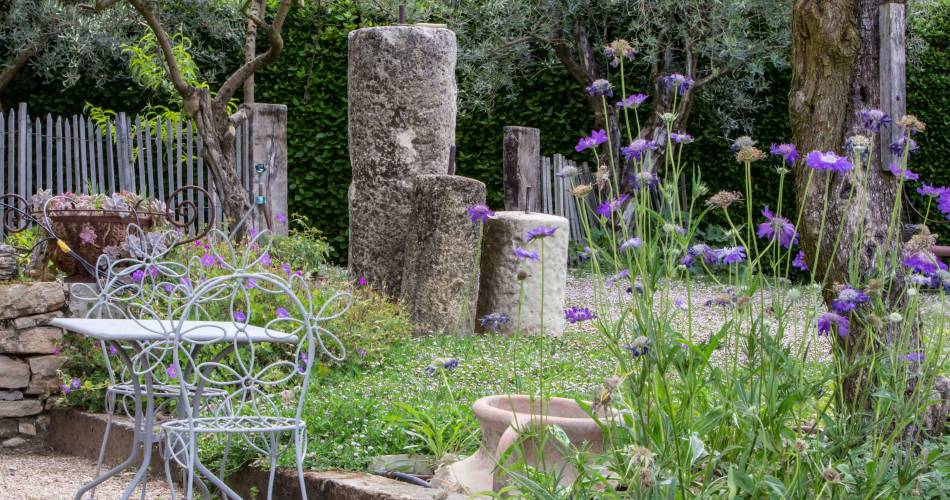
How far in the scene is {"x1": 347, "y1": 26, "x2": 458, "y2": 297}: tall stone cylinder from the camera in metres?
6.44

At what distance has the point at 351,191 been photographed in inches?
260

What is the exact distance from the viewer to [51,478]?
13.2 feet

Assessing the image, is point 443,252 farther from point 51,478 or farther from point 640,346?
→ point 640,346

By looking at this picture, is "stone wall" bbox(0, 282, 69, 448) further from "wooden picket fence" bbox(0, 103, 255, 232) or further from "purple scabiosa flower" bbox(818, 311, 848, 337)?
"purple scabiosa flower" bbox(818, 311, 848, 337)

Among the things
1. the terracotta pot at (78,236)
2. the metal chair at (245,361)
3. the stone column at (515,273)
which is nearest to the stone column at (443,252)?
the stone column at (515,273)

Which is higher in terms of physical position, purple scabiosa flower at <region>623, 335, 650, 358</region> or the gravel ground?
purple scabiosa flower at <region>623, 335, 650, 358</region>

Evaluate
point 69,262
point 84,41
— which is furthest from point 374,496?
point 84,41

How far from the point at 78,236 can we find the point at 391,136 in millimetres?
2234

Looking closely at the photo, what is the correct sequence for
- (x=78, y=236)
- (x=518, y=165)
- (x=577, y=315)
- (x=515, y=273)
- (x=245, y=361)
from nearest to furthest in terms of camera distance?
1. (x=577, y=315)
2. (x=245, y=361)
3. (x=78, y=236)
4. (x=515, y=273)
5. (x=518, y=165)

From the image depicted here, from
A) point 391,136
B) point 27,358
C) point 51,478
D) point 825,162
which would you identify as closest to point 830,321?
point 825,162

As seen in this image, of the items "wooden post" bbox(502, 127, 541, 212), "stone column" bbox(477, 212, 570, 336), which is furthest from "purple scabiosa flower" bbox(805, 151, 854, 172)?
"wooden post" bbox(502, 127, 541, 212)

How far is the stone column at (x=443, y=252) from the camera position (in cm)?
595

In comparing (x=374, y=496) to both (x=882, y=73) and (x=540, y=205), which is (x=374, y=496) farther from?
(x=540, y=205)

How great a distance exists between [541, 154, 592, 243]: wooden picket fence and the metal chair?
5106 mm
